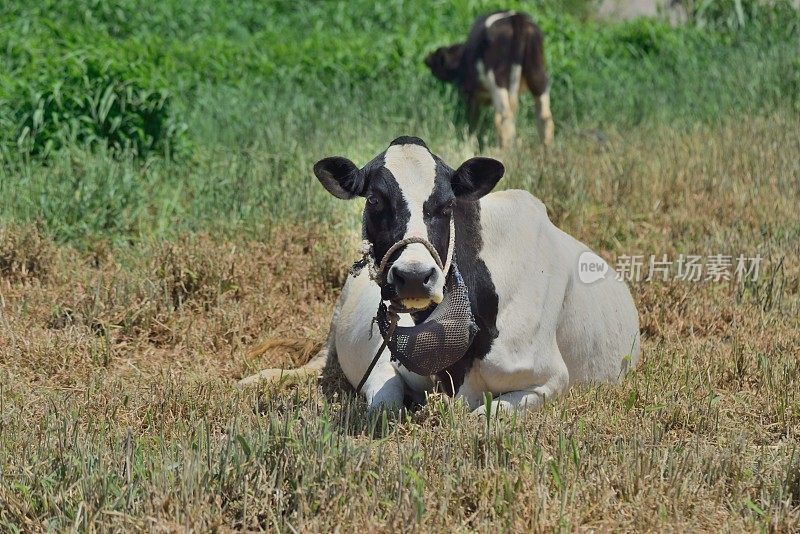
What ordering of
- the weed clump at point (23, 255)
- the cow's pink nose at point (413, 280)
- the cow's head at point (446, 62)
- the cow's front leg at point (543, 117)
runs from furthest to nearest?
the cow's head at point (446, 62) < the cow's front leg at point (543, 117) < the weed clump at point (23, 255) < the cow's pink nose at point (413, 280)

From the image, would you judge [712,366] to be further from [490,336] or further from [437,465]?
[437,465]

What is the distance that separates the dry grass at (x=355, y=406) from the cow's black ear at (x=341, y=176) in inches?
39.1

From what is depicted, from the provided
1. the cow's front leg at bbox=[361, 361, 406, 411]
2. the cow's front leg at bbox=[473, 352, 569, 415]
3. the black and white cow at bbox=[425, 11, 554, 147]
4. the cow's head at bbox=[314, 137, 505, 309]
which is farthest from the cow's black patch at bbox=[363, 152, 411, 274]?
the black and white cow at bbox=[425, 11, 554, 147]

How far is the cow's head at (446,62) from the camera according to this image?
517 inches

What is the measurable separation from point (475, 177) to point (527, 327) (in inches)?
30.2

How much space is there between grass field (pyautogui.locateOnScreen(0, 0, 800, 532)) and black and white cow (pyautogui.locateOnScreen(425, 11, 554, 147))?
26cm

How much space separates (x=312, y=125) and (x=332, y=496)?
6772mm

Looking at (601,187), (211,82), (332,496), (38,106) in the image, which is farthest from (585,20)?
(332,496)

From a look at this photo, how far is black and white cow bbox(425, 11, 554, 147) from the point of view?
12.6 metres

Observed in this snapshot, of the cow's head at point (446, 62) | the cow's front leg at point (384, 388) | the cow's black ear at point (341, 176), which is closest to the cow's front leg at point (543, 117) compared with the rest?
the cow's head at point (446, 62)

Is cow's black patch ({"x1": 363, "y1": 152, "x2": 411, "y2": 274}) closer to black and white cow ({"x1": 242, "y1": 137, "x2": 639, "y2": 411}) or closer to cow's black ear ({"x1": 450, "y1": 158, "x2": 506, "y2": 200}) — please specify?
black and white cow ({"x1": 242, "y1": 137, "x2": 639, "y2": 411})

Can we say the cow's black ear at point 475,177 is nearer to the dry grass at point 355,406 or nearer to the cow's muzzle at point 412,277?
the cow's muzzle at point 412,277

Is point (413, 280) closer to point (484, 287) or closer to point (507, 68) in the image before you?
point (484, 287)

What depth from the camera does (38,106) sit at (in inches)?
376
